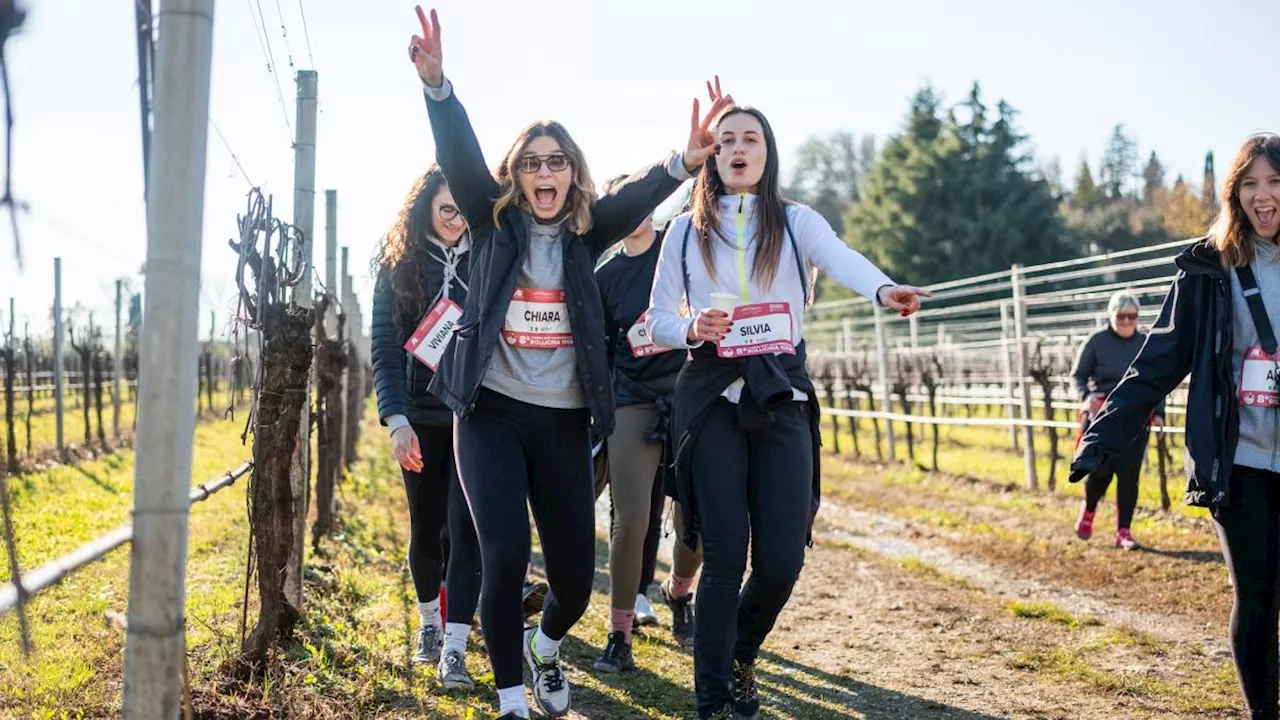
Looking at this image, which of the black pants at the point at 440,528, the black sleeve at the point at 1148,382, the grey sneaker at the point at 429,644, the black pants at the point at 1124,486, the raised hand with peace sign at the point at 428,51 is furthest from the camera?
the black pants at the point at 1124,486

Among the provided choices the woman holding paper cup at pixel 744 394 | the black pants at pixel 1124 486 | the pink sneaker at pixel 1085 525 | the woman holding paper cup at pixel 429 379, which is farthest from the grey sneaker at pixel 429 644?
the pink sneaker at pixel 1085 525

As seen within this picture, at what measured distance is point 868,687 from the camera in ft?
15.6

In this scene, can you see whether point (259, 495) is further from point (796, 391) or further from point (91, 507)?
point (91, 507)

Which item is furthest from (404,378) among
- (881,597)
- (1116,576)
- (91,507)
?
(91,507)

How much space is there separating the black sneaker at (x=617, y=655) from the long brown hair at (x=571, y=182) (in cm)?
195

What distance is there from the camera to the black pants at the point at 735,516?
A: 12.0ft

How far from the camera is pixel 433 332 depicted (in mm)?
4559

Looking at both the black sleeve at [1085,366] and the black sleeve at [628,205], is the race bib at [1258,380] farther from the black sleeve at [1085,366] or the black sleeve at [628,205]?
the black sleeve at [1085,366]

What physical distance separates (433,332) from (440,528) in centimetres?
83

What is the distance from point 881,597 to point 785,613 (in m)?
0.80

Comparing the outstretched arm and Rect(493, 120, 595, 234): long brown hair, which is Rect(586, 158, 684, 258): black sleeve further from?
the outstretched arm

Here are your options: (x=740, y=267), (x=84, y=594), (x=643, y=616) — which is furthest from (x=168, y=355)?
(x=643, y=616)

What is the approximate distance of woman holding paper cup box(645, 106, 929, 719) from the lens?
365 centimetres

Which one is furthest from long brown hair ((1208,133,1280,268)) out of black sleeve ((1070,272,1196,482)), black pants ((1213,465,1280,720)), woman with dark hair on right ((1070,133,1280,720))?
black pants ((1213,465,1280,720))
